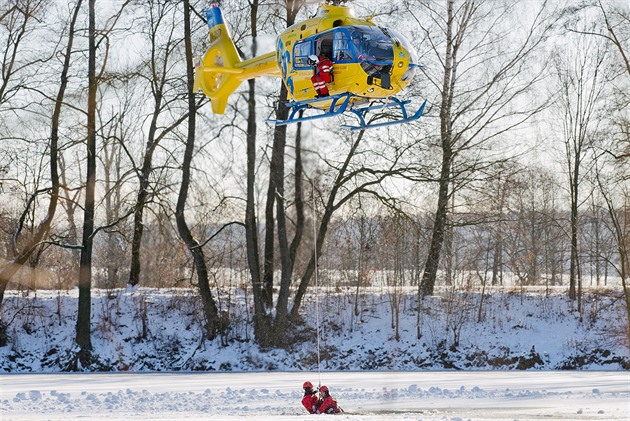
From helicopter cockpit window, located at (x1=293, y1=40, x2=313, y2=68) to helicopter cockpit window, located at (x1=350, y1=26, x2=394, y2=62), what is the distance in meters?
0.70

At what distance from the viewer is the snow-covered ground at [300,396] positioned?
11.8 metres

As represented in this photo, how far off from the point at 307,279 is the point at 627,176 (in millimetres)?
9699

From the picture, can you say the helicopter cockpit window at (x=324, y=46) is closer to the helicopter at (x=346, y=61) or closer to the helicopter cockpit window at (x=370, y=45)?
the helicopter at (x=346, y=61)

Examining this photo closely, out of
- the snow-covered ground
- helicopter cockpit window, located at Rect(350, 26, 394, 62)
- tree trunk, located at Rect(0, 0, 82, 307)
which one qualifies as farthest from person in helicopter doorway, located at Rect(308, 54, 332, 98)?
tree trunk, located at Rect(0, 0, 82, 307)

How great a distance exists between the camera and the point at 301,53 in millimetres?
10797

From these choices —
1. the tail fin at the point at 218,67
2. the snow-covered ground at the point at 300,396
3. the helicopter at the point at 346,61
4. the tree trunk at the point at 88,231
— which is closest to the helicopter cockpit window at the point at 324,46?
the helicopter at the point at 346,61

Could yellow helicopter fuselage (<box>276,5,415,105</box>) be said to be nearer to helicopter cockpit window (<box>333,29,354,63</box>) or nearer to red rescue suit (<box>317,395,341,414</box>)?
helicopter cockpit window (<box>333,29,354,63</box>)

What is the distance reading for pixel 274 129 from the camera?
21.7 metres

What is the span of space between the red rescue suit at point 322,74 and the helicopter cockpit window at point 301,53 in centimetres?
21

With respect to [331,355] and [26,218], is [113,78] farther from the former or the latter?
[331,355]

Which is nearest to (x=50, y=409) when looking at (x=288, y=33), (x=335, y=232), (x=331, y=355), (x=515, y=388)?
(x=288, y=33)

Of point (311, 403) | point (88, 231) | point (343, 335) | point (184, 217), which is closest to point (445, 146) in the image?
point (343, 335)

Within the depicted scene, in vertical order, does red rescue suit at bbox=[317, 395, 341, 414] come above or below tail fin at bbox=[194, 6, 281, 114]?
below

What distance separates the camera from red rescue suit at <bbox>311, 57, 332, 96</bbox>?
34.4 ft
